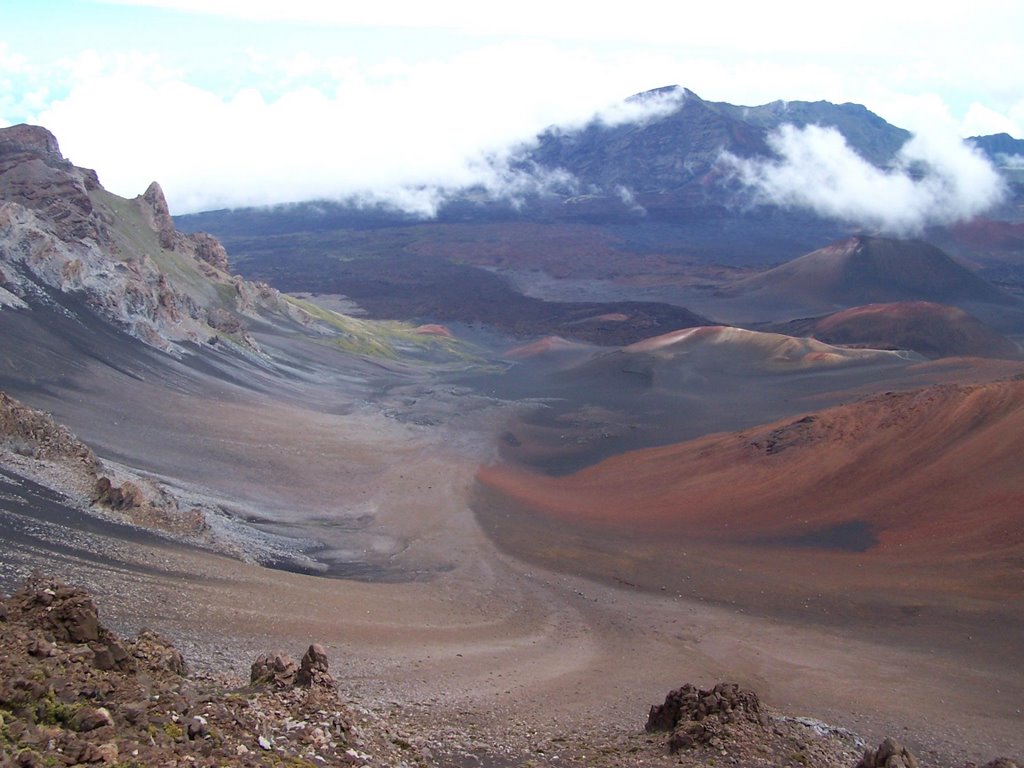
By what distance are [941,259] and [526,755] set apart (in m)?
124

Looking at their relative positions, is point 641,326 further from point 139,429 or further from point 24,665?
point 24,665

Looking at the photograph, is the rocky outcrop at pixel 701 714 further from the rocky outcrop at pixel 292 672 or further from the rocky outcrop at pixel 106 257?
the rocky outcrop at pixel 106 257

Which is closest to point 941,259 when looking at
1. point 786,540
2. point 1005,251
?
point 1005,251

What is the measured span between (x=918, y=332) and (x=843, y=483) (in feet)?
176

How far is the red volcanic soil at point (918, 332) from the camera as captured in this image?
278ft

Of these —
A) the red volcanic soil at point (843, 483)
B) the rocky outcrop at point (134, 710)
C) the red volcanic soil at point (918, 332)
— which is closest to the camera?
the rocky outcrop at point (134, 710)

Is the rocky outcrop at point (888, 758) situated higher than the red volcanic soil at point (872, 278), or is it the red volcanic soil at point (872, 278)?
the red volcanic soil at point (872, 278)

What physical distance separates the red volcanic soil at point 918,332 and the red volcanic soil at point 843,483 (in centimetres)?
4126

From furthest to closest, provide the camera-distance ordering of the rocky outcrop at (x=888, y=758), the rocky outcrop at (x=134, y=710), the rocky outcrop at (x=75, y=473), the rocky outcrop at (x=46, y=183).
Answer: the rocky outcrop at (x=46, y=183) < the rocky outcrop at (x=75, y=473) < the rocky outcrop at (x=888, y=758) < the rocky outcrop at (x=134, y=710)

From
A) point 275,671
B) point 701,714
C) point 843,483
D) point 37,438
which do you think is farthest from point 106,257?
point 701,714

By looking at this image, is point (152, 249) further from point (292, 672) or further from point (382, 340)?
point (292, 672)

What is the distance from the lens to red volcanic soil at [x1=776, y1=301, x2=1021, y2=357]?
84.9 m

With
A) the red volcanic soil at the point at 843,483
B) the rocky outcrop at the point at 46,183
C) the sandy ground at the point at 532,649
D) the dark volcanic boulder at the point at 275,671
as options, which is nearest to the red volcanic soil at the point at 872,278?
the red volcanic soil at the point at 843,483

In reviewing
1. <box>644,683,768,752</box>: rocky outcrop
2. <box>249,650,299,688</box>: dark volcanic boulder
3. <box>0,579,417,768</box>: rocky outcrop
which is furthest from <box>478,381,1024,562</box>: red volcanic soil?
<box>0,579,417,768</box>: rocky outcrop
